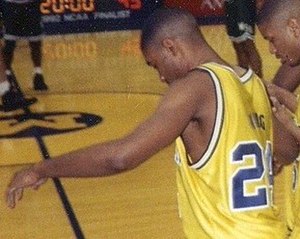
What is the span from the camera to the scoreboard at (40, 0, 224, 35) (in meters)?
11.9

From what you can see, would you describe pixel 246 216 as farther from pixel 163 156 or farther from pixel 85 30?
pixel 85 30

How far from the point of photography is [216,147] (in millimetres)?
2160

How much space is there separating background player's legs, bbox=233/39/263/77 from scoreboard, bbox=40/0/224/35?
4359mm

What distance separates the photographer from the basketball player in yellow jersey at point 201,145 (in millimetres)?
2080

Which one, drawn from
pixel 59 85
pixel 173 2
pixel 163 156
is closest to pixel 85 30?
pixel 173 2

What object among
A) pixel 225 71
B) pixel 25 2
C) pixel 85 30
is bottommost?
pixel 85 30

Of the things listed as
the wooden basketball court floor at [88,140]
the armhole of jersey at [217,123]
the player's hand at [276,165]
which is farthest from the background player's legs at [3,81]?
the armhole of jersey at [217,123]

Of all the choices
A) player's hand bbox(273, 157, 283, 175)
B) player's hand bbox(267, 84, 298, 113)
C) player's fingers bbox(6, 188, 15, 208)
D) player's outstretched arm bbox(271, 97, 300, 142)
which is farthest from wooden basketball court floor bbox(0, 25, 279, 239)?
player's fingers bbox(6, 188, 15, 208)

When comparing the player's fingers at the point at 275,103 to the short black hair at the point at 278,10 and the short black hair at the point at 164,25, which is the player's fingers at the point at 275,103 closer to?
the short black hair at the point at 278,10

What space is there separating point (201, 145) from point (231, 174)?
0.37ft

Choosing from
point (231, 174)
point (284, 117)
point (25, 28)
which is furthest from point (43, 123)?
point (231, 174)

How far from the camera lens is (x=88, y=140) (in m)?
6.25

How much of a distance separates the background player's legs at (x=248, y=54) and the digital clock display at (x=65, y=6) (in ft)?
15.6

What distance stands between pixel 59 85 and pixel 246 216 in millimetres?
6369
